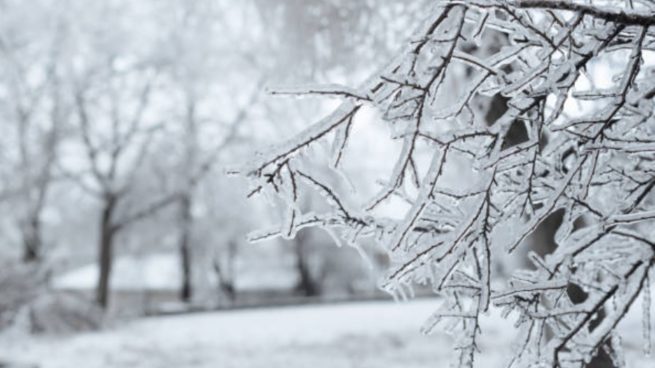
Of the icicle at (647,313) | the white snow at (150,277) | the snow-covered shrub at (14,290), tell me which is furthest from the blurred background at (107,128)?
the white snow at (150,277)

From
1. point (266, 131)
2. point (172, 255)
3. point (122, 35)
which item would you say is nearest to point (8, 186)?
point (122, 35)

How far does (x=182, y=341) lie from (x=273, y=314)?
17.1 feet

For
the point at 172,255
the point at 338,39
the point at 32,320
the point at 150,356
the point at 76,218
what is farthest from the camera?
the point at 172,255

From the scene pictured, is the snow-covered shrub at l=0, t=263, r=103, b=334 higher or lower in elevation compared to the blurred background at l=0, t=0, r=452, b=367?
lower

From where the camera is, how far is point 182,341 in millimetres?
10633

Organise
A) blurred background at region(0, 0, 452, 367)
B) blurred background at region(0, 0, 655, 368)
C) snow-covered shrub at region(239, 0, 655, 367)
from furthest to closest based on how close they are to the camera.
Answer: blurred background at region(0, 0, 452, 367) < blurred background at region(0, 0, 655, 368) < snow-covered shrub at region(239, 0, 655, 367)

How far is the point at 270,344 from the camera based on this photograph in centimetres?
988

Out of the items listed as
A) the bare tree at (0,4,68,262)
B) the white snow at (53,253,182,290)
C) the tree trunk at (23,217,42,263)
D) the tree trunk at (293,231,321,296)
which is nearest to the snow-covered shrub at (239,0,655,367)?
the bare tree at (0,4,68,262)

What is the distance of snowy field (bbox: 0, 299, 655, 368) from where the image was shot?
7926mm

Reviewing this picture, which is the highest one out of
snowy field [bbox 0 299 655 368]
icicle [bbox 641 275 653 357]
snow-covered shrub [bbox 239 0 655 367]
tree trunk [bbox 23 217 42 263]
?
tree trunk [bbox 23 217 42 263]

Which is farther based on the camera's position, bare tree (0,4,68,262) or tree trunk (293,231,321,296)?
tree trunk (293,231,321,296)

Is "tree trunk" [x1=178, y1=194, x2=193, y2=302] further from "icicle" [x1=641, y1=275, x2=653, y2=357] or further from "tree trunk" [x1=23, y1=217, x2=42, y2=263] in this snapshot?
"icicle" [x1=641, y1=275, x2=653, y2=357]

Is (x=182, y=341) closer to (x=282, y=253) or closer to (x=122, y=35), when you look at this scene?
(x=122, y=35)

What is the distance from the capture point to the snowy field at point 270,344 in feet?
26.0
